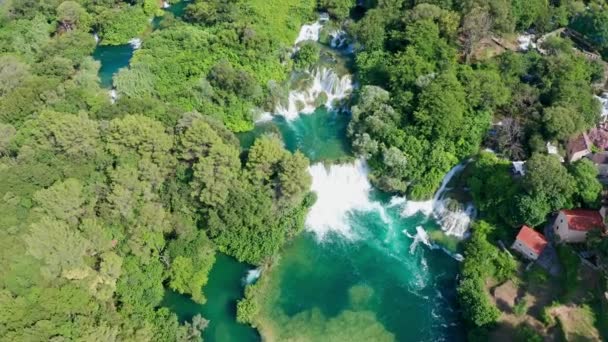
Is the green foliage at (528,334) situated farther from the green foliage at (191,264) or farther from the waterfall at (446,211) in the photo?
the green foliage at (191,264)

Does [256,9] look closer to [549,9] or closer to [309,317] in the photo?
[549,9]

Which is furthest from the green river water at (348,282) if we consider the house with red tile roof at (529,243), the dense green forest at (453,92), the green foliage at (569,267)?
the green foliage at (569,267)

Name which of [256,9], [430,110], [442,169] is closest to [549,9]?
[430,110]

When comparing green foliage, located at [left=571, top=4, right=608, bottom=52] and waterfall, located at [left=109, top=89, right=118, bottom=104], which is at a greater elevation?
green foliage, located at [left=571, top=4, right=608, bottom=52]

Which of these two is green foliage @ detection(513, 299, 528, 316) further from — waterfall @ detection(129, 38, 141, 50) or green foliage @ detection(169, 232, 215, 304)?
waterfall @ detection(129, 38, 141, 50)

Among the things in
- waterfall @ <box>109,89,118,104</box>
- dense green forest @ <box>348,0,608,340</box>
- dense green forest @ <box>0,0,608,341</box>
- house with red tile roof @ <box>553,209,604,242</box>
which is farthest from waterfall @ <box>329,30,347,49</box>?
house with red tile roof @ <box>553,209,604,242</box>

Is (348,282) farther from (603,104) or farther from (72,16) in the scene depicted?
(72,16)

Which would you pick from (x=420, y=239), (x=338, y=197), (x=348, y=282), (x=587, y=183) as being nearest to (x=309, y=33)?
(x=338, y=197)
